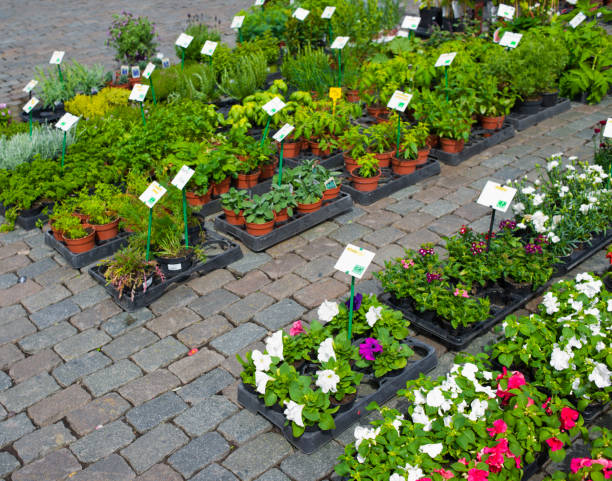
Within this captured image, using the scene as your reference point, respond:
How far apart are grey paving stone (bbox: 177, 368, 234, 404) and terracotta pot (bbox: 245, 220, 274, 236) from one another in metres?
1.66

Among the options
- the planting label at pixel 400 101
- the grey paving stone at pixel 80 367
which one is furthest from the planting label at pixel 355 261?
the planting label at pixel 400 101

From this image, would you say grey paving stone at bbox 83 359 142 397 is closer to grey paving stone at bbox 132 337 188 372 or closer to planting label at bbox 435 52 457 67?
grey paving stone at bbox 132 337 188 372

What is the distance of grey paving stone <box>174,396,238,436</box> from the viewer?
4.06 metres

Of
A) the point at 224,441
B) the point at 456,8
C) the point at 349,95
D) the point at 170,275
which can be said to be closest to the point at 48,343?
the point at 170,275

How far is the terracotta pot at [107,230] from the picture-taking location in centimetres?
586

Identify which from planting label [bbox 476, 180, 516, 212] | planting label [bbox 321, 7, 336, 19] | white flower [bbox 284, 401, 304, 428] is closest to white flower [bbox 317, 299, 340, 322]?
white flower [bbox 284, 401, 304, 428]

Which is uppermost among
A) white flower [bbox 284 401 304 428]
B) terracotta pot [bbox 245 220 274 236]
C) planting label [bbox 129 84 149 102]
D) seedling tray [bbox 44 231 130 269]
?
planting label [bbox 129 84 149 102]

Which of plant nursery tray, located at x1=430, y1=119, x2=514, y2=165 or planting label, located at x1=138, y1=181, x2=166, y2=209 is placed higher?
planting label, located at x1=138, y1=181, x2=166, y2=209

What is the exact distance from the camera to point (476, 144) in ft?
24.6

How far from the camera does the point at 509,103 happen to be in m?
7.85

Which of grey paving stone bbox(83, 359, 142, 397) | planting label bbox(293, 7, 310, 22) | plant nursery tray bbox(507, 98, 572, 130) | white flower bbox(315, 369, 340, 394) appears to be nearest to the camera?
white flower bbox(315, 369, 340, 394)

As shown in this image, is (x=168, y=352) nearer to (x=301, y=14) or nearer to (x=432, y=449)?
(x=432, y=449)

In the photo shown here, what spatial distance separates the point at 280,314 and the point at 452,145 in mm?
3378

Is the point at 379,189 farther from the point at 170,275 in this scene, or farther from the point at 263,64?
the point at 263,64
